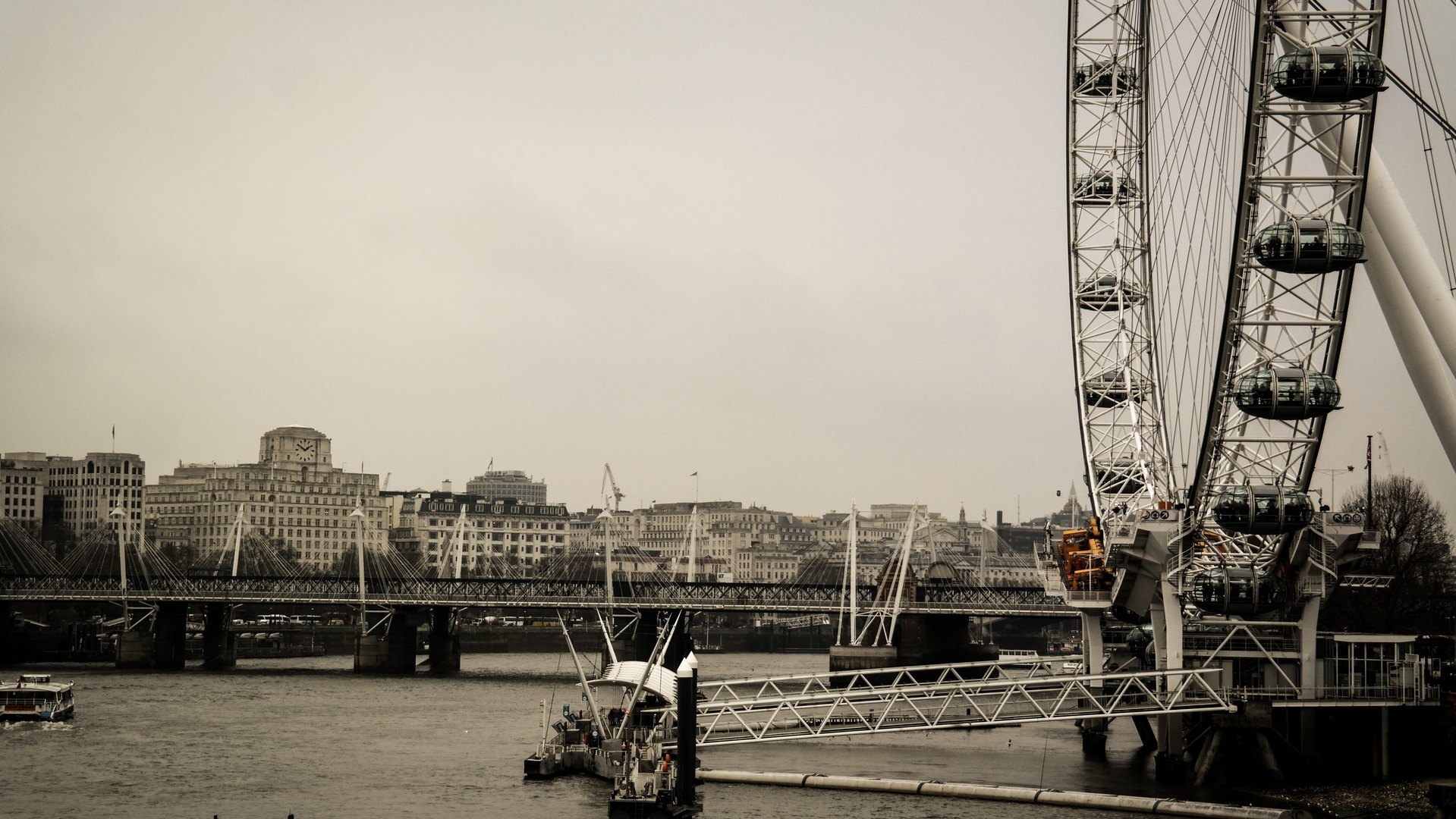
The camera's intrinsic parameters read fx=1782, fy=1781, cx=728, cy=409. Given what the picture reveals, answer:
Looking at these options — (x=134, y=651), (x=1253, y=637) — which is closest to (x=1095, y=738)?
(x=1253, y=637)

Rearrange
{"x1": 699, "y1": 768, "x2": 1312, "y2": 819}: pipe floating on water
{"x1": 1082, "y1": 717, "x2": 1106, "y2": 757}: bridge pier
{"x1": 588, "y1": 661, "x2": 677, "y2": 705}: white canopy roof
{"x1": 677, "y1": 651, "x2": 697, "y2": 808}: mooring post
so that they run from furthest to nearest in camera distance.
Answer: {"x1": 1082, "y1": 717, "x2": 1106, "y2": 757}: bridge pier → {"x1": 588, "y1": 661, "x2": 677, "y2": 705}: white canopy roof → {"x1": 677, "y1": 651, "x2": 697, "y2": 808}: mooring post → {"x1": 699, "y1": 768, "x2": 1312, "y2": 819}: pipe floating on water

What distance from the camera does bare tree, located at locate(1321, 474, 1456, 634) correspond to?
81375 mm

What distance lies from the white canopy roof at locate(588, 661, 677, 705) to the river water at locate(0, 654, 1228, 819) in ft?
9.00

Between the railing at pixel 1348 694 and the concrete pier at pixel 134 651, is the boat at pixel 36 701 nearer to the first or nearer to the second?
the concrete pier at pixel 134 651

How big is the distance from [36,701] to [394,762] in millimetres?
24890

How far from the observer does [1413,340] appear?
48.7m

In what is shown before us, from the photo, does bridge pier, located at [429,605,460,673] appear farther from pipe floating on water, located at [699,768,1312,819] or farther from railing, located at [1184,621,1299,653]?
railing, located at [1184,621,1299,653]

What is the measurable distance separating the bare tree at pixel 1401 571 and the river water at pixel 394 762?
1204 cm

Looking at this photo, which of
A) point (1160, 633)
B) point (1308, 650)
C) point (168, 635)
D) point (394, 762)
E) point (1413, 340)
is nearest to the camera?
point (1413, 340)

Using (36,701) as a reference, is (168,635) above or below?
above

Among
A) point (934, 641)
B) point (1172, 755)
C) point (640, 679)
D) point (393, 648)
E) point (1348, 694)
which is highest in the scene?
point (1348, 694)

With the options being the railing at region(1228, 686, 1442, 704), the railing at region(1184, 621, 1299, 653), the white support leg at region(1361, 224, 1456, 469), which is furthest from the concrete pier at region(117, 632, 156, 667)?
the white support leg at region(1361, 224, 1456, 469)

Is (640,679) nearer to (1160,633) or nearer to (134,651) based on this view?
(1160,633)

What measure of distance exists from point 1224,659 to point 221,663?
279ft
